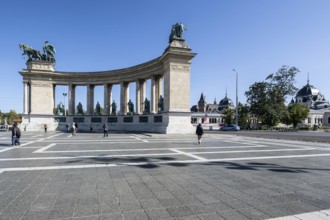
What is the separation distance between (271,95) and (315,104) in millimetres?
88008

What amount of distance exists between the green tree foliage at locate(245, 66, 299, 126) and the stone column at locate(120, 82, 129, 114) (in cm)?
4092

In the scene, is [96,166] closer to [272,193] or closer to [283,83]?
[272,193]

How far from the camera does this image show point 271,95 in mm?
65188

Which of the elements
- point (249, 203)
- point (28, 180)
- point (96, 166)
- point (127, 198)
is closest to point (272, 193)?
point (249, 203)

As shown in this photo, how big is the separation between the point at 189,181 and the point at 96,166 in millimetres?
4091

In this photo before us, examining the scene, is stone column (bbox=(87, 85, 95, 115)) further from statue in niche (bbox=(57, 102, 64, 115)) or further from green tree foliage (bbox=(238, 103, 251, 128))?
green tree foliage (bbox=(238, 103, 251, 128))

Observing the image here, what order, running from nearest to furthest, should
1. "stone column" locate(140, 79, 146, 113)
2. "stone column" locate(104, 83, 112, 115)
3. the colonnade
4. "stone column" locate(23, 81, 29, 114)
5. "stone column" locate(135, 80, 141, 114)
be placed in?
the colonnade, "stone column" locate(135, 80, 141, 114), "stone column" locate(140, 79, 146, 113), "stone column" locate(23, 81, 29, 114), "stone column" locate(104, 83, 112, 115)

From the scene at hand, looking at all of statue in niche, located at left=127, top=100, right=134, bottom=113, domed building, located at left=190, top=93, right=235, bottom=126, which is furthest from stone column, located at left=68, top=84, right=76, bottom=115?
domed building, located at left=190, top=93, right=235, bottom=126

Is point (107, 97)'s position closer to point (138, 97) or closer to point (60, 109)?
point (138, 97)

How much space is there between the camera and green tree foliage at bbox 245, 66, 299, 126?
62781 mm

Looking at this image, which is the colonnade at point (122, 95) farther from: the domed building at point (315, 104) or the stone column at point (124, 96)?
the domed building at point (315, 104)

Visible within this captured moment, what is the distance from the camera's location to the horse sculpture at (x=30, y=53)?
42750mm

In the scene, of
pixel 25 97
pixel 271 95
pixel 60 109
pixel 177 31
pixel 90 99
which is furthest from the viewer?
pixel 271 95

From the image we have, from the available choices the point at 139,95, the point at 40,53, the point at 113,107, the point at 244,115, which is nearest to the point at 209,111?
the point at 244,115
